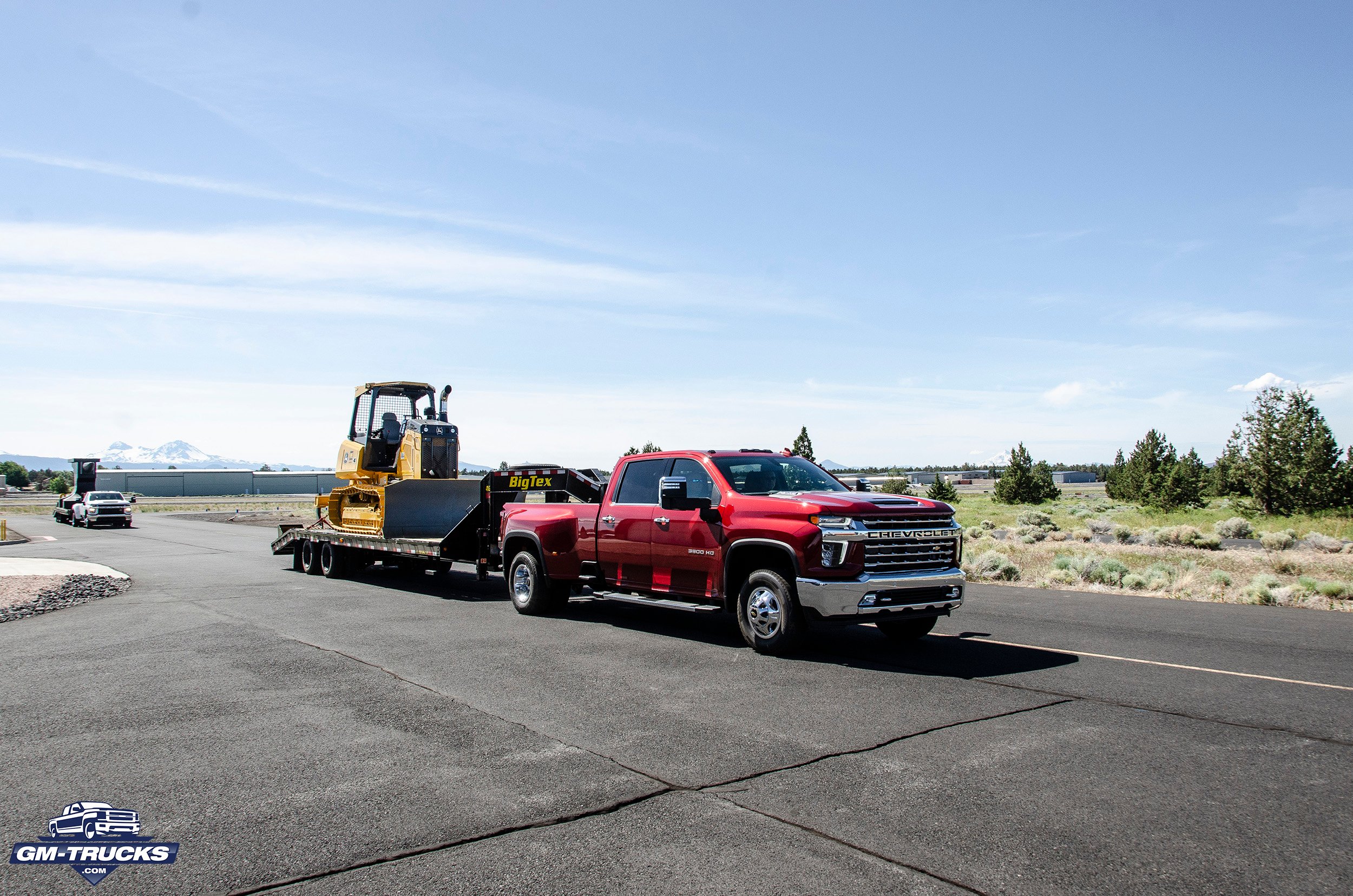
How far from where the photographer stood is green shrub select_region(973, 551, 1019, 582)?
1772 cm

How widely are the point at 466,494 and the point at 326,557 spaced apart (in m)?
3.56

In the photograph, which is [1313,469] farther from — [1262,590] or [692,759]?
[692,759]

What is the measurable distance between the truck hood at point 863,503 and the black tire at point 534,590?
3969mm

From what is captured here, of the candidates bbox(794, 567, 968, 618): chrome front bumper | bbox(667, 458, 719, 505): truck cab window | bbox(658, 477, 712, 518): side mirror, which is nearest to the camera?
bbox(794, 567, 968, 618): chrome front bumper

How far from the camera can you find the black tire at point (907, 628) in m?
10.0

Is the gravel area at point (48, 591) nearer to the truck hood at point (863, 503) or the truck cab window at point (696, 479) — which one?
the truck cab window at point (696, 479)

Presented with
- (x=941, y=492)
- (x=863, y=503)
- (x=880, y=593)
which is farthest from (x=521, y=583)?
(x=941, y=492)

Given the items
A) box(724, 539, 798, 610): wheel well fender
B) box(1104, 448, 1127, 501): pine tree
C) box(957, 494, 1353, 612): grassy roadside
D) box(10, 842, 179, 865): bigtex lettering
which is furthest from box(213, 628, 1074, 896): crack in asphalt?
box(1104, 448, 1127, 501): pine tree

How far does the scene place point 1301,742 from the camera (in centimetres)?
612

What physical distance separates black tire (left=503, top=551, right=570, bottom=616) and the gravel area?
7.05 metres

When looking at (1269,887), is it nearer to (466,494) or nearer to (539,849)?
(539,849)

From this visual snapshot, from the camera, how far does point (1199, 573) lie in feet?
56.7

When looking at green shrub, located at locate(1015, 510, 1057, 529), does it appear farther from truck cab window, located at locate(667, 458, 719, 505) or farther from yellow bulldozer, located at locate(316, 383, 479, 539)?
truck cab window, located at locate(667, 458, 719, 505)

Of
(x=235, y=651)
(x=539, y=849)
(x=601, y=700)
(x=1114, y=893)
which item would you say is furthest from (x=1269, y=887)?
(x=235, y=651)
